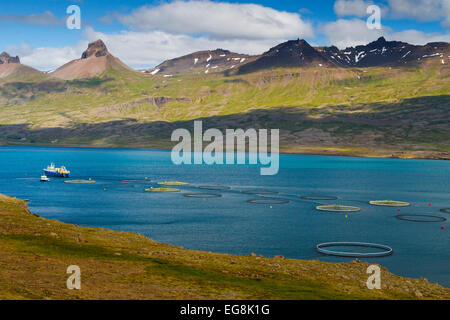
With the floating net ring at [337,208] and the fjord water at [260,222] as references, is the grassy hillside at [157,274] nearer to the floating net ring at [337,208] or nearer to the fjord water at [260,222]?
the fjord water at [260,222]

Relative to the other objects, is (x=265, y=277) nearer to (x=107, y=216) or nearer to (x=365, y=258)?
(x=365, y=258)

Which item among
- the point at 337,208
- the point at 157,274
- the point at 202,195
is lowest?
the point at 337,208

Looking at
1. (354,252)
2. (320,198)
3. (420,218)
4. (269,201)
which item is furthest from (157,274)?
(320,198)

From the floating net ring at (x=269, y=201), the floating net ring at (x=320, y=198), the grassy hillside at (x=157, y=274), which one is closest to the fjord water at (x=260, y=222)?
the floating net ring at (x=320, y=198)

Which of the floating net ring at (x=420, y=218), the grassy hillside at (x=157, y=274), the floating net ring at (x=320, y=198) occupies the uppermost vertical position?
the grassy hillside at (x=157, y=274)

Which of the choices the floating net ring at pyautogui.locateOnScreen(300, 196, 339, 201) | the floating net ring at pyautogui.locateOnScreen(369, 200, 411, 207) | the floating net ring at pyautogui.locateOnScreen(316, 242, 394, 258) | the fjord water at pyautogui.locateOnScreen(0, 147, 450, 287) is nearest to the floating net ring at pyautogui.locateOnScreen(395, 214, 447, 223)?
the fjord water at pyautogui.locateOnScreen(0, 147, 450, 287)

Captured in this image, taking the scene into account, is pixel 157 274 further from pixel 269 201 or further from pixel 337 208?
pixel 269 201

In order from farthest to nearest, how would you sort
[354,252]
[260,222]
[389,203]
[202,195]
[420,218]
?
[202,195] → [389,203] → [420,218] → [260,222] → [354,252]

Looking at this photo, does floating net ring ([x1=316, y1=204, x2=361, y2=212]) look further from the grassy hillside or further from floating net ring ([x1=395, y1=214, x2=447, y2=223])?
the grassy hillside
